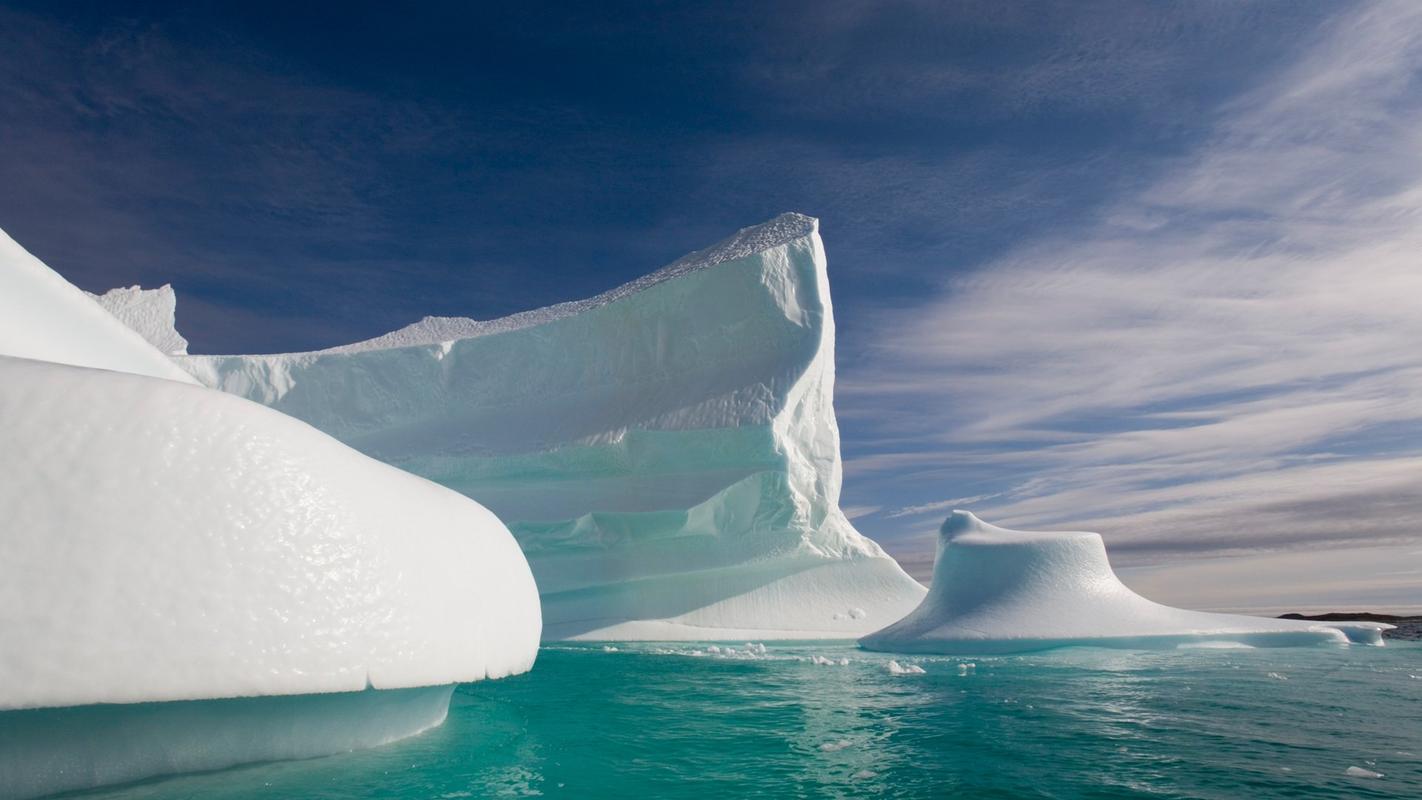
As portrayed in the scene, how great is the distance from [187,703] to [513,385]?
51.6ft

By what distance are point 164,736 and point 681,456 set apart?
43.1ft

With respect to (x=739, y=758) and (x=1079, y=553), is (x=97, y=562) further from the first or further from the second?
(x=1079, y=553)

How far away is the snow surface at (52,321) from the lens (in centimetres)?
486

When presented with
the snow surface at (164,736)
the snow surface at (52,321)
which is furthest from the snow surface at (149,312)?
the snow surface at (164,736)

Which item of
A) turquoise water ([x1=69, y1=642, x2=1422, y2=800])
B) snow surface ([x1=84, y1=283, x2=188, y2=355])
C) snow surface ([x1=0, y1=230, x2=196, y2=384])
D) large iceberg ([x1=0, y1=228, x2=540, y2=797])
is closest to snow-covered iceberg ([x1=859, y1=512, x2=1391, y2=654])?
turquoise water ([x1=69, y1=642, x2=1422, y2=800])

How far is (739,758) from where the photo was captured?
4457 millimetres

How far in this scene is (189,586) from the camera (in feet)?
9.92

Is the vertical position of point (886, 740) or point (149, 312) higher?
point (149, 312)

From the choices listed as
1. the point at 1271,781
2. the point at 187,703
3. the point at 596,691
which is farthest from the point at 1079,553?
the point at 187,703

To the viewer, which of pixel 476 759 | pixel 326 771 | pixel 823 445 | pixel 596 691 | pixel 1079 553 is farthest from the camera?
pixel 823 445

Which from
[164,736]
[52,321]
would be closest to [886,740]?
[164,736]

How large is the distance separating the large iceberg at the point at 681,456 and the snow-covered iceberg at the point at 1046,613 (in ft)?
9.58

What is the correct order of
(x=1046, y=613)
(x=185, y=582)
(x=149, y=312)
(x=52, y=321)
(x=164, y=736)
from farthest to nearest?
(x=149, y=312)
(x=1046, y=613)
(x=52, y=321)
(x=164, y=736)
(x=185, y=582)

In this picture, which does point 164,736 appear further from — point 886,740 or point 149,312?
point 149,312
